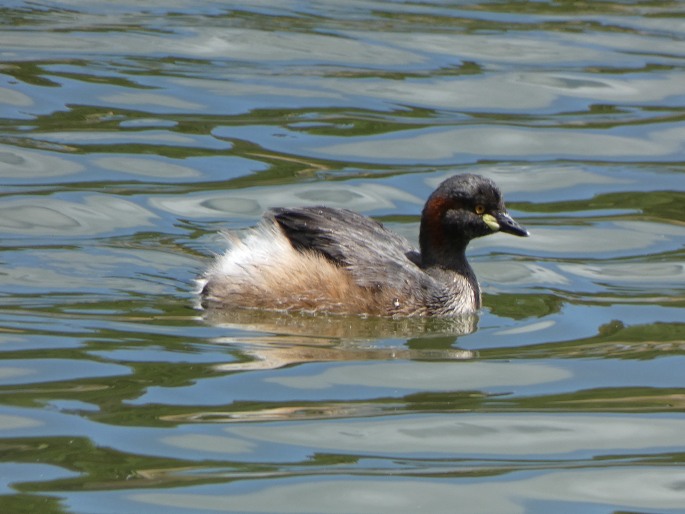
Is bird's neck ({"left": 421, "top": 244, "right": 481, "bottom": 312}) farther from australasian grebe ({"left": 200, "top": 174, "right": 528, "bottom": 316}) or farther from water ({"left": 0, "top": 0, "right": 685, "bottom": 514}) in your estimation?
water ({"left": 0, "top": 0, "right": 685, "bottom": 514})

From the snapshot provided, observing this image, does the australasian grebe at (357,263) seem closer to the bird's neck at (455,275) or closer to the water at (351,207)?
the bird's neck at (455,275)

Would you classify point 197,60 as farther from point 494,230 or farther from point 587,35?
point 494,230

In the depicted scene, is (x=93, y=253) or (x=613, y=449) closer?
(x=613, y=449)

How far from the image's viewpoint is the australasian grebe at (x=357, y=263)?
750 centimetres

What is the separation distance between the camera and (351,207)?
31.3 ft

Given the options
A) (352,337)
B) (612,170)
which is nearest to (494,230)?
(352,337)

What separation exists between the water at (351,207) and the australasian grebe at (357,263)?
16cm

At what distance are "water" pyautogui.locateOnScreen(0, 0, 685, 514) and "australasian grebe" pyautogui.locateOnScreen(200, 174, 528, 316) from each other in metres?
0.16

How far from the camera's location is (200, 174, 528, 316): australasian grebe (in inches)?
295

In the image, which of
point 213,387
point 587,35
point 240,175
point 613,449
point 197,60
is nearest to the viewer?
point 613,449

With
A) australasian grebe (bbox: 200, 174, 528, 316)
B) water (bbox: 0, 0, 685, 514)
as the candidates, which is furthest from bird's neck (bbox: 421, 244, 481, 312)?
water (bbox: 0, 0, 685, 514)

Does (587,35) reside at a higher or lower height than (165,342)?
higher

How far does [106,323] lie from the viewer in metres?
7.02

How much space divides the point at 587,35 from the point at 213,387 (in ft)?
26.8
